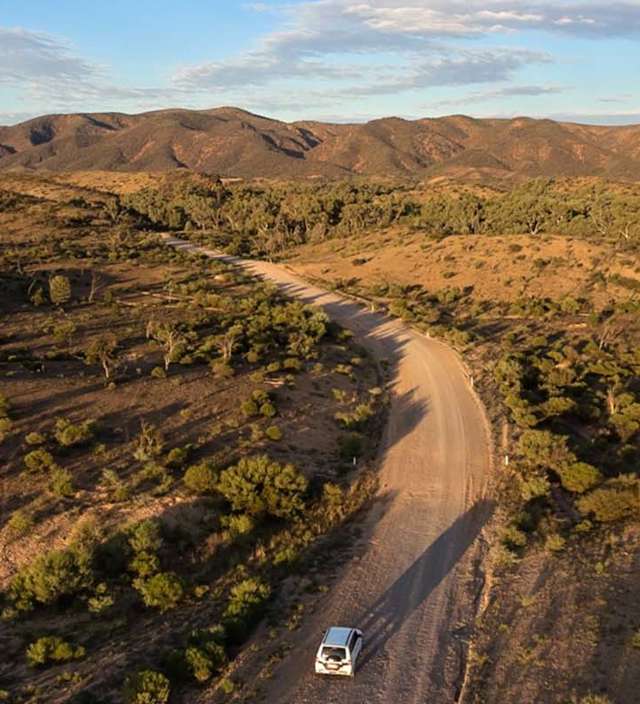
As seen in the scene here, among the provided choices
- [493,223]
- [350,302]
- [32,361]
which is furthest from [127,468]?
[493,223]

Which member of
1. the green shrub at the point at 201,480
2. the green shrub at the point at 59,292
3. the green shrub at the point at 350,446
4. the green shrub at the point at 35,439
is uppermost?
the green shrub at the point at 59,292

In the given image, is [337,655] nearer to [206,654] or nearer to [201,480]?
[206,654]

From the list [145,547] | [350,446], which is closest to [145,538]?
[145,547]

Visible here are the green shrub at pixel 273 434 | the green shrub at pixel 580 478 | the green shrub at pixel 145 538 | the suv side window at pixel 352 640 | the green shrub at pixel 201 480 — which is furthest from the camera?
the green shrub at pixel 273 434

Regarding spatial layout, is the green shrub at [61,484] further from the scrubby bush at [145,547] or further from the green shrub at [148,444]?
the scrubby bush at [145,547]

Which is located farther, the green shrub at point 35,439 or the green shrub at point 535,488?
the green shrub at point 535,488

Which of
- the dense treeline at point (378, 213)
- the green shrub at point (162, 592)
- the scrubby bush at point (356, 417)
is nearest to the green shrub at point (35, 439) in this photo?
the green shrub at point (162, 592)
